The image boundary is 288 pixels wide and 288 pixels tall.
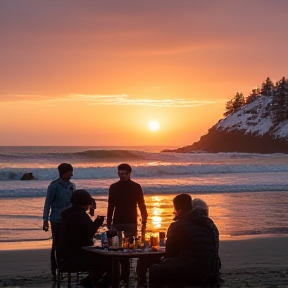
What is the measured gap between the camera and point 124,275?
8.55 meters

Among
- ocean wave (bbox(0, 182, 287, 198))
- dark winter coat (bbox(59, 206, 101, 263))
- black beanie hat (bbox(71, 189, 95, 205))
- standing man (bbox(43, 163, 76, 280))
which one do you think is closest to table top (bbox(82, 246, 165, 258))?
dark winter coat (bbox(59, 206, 101, 263))

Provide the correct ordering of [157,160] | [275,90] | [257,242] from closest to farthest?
[257,242]
[157,160]
[275,90]

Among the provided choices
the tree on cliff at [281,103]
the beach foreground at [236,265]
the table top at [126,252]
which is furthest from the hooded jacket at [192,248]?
the tree on cliff at [281,103]

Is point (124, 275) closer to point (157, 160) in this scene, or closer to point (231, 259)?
point (231, 259)

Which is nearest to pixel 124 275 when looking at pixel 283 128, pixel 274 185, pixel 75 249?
pixel 75 249

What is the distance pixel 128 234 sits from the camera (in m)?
8.13

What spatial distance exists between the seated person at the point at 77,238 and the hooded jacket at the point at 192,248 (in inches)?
51.3

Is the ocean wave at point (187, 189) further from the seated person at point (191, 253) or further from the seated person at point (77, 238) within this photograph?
the seated person at point (191, 253)

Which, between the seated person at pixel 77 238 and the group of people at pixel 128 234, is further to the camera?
the seated person at pixel 77 238

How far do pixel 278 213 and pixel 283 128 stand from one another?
8045 cm

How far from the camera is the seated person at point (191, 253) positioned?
20.7 feet

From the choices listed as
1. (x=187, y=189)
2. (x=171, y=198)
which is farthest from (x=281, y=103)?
(x=171, y=198)

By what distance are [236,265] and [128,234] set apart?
121 inches

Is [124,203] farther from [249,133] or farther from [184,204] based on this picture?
[249,133]
